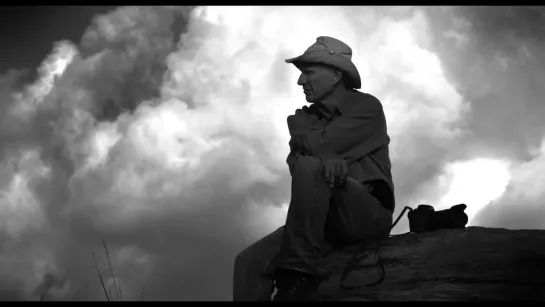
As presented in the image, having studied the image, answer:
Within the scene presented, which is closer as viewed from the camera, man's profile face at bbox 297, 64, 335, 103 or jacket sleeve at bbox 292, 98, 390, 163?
jacket sleeve at bbox 292, 98, 390, 163

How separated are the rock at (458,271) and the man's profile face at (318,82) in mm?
1437

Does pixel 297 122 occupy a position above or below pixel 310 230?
above

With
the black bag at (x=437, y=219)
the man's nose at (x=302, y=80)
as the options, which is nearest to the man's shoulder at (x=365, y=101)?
the man's nose at (x=302, y=80)

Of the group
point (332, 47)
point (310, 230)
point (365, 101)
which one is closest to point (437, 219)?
point (365, 101)

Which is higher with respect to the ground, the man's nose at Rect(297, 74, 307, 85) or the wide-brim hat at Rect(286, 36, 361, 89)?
the wide-brim hat at Rect(286, 36, 361, 89)

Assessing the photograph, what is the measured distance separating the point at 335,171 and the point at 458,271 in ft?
4.21

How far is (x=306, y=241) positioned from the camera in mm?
6109

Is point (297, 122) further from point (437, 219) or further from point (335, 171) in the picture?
point (437, 219)

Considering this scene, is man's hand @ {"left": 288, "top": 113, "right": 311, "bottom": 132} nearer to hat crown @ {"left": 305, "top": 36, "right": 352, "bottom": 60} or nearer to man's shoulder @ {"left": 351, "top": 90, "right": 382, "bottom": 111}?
man's shoulder @ {"left": 351, "top": 90, "right": 382, "bottom": 111}

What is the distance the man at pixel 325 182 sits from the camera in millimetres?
6105

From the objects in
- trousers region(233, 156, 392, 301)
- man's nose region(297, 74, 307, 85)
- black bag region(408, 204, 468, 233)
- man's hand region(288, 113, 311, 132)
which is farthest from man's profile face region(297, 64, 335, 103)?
black bag region(408, 204, 468, 233)

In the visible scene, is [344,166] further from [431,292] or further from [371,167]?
[431,292]

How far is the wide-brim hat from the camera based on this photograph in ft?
22.2

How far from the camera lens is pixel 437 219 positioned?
6809mm
